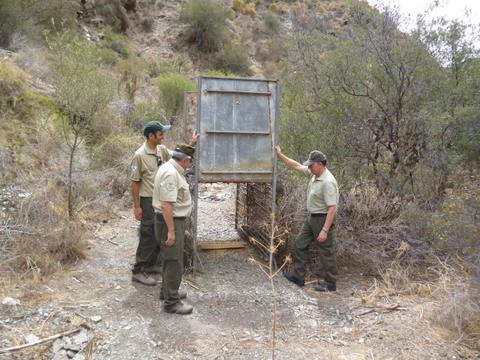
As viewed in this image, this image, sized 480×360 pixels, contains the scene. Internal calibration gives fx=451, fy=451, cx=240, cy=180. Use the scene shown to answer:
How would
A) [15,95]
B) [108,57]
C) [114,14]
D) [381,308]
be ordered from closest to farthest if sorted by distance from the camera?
[381,308] < [15,95] < [108,57] < [114,14]

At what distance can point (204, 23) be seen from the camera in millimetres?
23672

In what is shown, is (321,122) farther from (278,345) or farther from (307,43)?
(278,345)

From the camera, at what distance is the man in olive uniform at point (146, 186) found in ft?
16.9

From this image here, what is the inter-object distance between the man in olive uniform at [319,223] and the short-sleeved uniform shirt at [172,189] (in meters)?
1.51

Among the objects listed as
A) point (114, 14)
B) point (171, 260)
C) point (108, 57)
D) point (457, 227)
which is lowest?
point (171, 260)

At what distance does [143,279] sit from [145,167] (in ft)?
4.27

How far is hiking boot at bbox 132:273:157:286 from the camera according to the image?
5198 millimetres

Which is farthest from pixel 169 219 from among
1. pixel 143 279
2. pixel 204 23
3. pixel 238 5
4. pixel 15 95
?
pixel 238 5

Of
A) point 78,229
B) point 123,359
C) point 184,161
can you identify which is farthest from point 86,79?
point 123,359

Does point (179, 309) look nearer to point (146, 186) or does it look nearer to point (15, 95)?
point (146, 186)

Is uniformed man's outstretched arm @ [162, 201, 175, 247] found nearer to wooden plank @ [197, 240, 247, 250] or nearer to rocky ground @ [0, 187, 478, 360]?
rocky ground @ [0, 187, 478, 360]

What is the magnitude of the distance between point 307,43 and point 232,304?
656cm

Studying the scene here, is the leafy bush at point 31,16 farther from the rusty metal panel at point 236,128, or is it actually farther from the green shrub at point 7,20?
the rusty metal panel at point 236,128

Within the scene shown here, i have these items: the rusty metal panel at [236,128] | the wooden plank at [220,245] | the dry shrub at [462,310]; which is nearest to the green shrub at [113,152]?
the wooden plank at [220,245]
